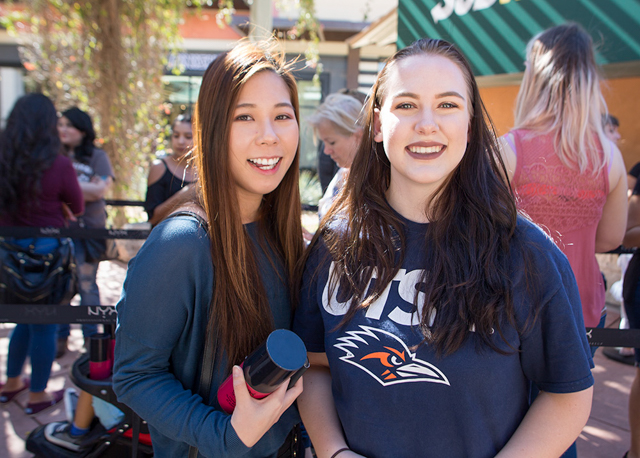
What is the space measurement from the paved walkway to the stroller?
0.47 metres

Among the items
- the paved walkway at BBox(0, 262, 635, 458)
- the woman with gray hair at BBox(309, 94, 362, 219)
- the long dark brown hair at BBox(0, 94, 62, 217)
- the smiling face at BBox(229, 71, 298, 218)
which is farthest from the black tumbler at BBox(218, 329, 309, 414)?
the long dark brown hair at BBox(0, 94, 62, 217)

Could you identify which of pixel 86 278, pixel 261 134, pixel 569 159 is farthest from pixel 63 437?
pixel 569 159

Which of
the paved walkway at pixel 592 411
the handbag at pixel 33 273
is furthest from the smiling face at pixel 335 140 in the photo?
the handbag at pixel 33 273

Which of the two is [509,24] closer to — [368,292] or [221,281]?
[368,292]

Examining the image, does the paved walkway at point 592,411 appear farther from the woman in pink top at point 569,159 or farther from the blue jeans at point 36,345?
the woman in pink top at point 569,159

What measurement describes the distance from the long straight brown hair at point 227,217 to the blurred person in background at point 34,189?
2300 mm

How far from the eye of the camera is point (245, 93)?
140 cm

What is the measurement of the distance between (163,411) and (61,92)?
7.17 m

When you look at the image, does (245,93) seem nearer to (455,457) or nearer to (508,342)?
(508,342)

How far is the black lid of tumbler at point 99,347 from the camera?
2244 mm

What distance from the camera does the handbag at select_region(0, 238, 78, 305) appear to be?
301 cm

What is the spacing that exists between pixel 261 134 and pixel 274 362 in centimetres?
69

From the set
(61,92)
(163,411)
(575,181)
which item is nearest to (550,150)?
(575,181)

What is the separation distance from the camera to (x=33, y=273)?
3.08 m
